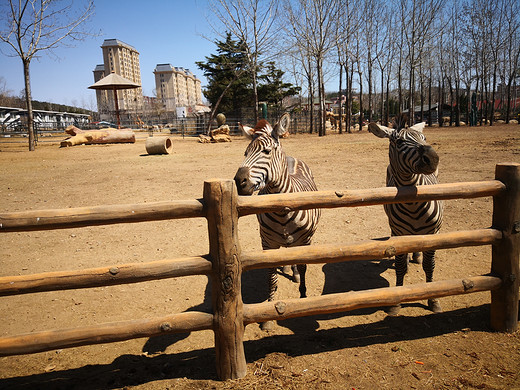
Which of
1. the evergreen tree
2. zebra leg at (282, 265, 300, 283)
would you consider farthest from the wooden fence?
the evergreen tree

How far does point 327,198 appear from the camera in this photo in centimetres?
248

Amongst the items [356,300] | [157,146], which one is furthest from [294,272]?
[157,146]

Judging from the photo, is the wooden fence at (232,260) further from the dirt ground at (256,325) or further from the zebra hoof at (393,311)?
the zebra hoof at (393,311)

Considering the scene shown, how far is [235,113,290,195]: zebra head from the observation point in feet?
8.46

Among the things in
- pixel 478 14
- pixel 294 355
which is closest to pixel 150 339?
pixel 294 355

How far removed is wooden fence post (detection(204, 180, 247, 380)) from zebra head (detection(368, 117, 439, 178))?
1.63 m

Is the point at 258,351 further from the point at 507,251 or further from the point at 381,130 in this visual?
the point at 381,130

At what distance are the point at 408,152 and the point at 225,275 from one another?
6.49 feet

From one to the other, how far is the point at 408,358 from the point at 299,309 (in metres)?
1.00

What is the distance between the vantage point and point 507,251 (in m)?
2.70

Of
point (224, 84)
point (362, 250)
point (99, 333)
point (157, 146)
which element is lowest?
point (99, 333)

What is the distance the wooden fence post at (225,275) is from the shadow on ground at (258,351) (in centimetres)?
24

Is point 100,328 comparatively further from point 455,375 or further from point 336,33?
point 336,33

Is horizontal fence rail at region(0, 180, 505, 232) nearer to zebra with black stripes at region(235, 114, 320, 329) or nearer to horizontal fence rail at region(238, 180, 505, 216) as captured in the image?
horizontal fence rail at region(238, 180, 505, 216)
